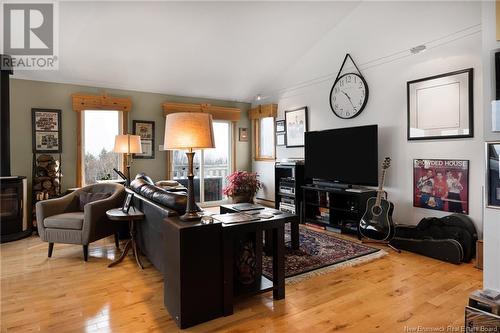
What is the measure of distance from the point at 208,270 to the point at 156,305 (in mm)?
641

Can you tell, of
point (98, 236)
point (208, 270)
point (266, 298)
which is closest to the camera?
point (208, 270)

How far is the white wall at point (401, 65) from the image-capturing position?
10.9 ft

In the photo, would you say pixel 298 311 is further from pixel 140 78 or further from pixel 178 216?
pixel 140 78

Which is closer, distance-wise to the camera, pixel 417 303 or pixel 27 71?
pixel 417 303

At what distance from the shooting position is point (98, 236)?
11.1 ft

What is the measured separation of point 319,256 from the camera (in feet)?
10.9

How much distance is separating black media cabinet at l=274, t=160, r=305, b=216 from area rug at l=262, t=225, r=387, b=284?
112 cm

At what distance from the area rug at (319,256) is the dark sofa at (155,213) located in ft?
3.50

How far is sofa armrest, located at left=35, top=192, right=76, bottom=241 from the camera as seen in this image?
3.43 m

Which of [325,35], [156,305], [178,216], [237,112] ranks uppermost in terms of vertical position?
[325,35]

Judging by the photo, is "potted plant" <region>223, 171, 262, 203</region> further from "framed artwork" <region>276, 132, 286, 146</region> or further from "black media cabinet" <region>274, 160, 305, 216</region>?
"framed artwork" <region>276, 132, 286, 146</region>

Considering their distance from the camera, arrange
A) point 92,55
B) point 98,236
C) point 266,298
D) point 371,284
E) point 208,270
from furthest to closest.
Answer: point 92,55 < point 98,236 < point 371,284 < point 266,298 < point 208,270

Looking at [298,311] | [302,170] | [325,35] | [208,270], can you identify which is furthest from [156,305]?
[325,35]

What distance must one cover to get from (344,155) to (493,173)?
93.3 inches
